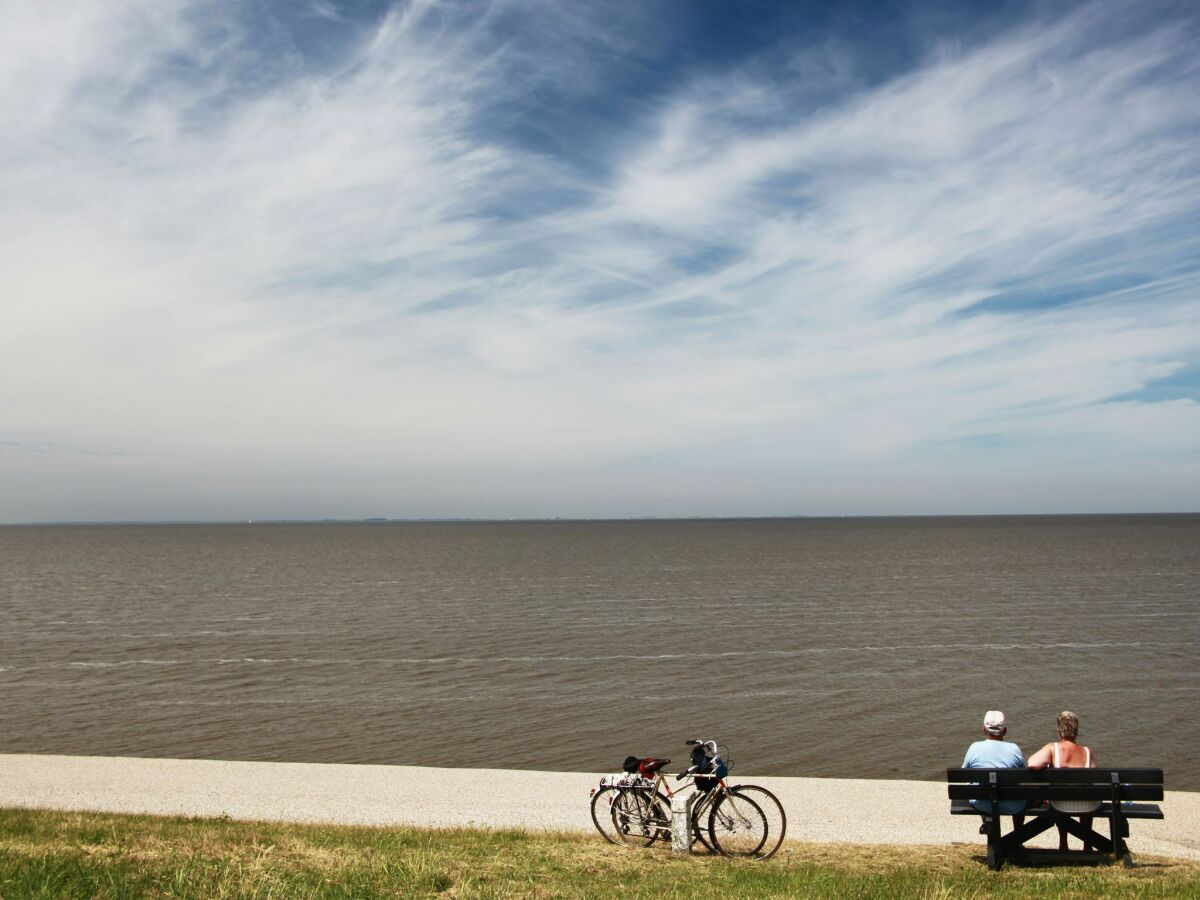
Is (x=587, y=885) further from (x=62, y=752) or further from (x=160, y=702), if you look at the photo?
(x=160, y=702)

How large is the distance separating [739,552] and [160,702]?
359ft

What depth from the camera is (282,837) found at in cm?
1135

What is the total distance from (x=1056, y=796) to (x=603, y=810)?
206 inches

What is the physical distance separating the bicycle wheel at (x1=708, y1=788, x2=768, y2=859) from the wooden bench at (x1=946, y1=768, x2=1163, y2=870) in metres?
2.15

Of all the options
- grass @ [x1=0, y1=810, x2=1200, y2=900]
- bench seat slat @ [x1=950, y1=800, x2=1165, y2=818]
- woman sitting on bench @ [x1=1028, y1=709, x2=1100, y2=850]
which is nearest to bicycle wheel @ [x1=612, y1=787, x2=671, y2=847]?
A: grass @ [x1=0, y1=810, x2=1200, y2=900]

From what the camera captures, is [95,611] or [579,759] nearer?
[579,759]

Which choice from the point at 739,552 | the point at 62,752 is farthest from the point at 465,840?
the point at 739,552

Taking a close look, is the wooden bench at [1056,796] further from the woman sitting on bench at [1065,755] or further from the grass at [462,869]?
the grass at [462,869]

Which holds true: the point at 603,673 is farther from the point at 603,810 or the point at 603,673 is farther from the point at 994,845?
the point at 994,845

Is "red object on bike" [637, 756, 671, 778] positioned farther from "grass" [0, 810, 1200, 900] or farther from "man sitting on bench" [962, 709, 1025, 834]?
"man sitting on bench" [962, 709, 1025, 834]

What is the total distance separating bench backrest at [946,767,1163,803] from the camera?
995 cm

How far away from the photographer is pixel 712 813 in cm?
1099

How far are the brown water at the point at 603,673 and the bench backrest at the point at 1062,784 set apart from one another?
9.99 meters

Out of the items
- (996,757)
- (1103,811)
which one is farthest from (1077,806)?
(996,757)
